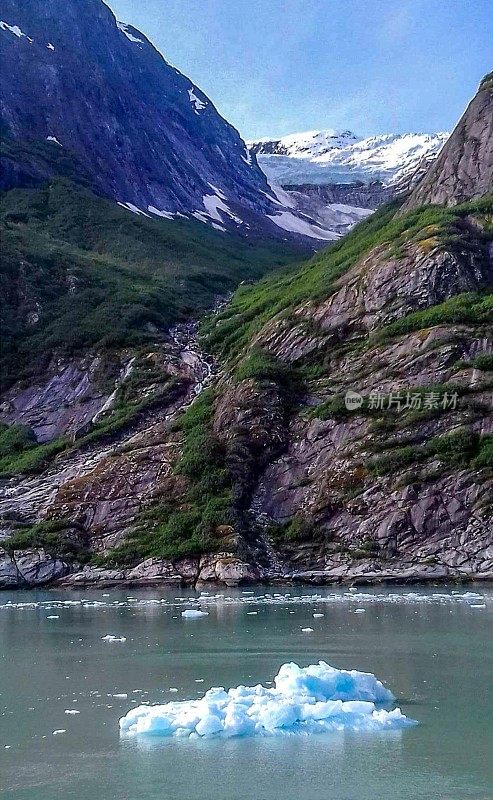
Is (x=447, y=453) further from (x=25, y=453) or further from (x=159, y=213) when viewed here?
(x=159, y=213)

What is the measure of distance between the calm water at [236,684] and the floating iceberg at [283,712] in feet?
1.13

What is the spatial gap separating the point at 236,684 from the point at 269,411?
41706mm

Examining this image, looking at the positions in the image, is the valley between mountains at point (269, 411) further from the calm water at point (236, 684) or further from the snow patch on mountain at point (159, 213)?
the snow patch on mountain at point (159, 213)

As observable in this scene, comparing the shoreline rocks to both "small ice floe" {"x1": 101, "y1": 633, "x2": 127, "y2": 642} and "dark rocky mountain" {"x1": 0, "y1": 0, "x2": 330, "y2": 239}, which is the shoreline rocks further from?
"dark rocky mountain" {"x1": 0, "y1": 0, "x2": 330, "y2": 239}

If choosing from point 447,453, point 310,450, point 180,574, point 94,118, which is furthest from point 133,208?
point 447,453

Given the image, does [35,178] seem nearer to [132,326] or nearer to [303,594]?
[132,326]

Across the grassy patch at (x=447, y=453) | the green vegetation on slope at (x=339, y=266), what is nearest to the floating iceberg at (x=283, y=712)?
the grassy patch at (x=447, y=453)

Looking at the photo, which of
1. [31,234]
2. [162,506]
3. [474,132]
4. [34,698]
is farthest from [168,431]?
[31,234]

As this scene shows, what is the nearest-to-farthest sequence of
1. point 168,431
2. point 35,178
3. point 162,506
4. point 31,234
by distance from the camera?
point 162,506, point 168,431, point 31,234, point 35,178

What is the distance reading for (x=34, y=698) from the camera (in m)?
20.6

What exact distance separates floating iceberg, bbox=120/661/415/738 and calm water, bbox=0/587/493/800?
34 cm

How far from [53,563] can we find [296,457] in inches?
672

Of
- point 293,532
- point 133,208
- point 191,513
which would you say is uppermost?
point 133,208

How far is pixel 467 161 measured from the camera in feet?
264
